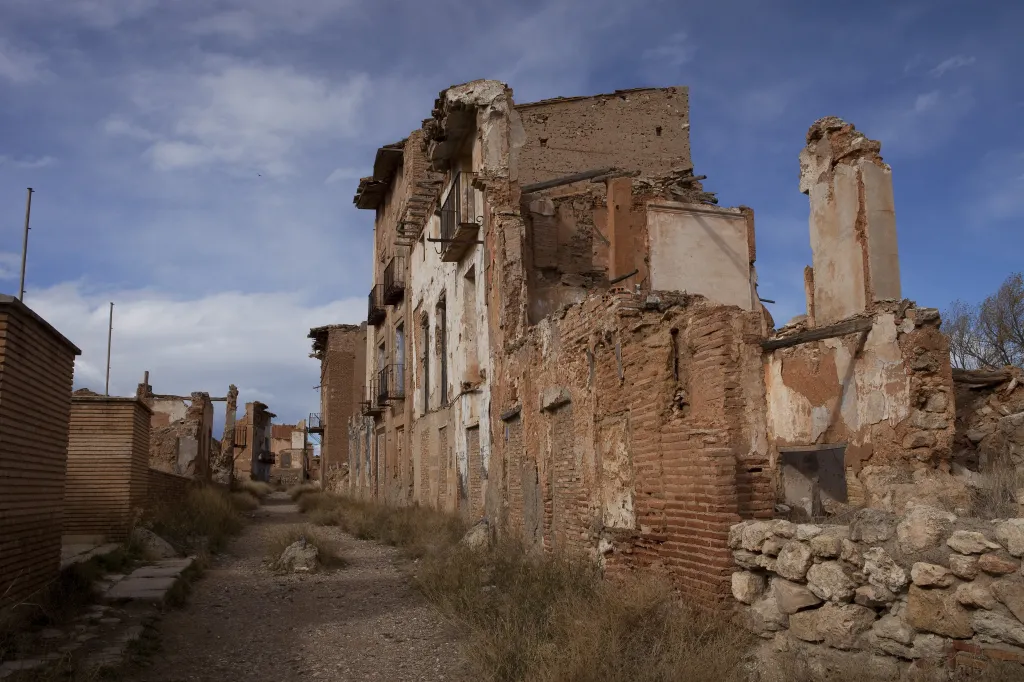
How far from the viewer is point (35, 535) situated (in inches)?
308

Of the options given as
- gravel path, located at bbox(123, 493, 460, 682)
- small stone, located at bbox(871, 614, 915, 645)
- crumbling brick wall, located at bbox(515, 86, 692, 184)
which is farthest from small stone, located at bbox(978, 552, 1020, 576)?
crumbling brick wall, located at bbox(515, 86, 692, 184)

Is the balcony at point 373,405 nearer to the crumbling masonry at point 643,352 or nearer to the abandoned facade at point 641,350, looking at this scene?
the abandoned facade at point 641,350

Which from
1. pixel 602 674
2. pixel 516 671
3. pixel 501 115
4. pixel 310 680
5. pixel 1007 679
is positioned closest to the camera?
pixel 1007 679

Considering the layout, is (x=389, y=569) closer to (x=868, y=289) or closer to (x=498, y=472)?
(x=498, y=472)

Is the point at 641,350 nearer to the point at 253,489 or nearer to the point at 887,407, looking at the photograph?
the point at 887,407

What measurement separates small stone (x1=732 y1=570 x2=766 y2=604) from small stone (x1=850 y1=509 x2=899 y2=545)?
861mm

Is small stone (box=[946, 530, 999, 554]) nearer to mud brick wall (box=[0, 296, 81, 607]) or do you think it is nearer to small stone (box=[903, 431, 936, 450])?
mud brick wall (box=[0, 296, 81, 607])

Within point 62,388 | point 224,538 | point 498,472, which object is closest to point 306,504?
point 224,538

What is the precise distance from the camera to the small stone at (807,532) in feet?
18.3

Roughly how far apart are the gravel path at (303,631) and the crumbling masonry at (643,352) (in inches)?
79.4

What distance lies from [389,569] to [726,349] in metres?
7.72

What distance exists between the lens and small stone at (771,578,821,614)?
5.46 m

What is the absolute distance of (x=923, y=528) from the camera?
489cm

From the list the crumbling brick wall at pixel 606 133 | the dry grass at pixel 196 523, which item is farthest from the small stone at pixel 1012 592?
the crumbling brick wall at pixel 606 133
